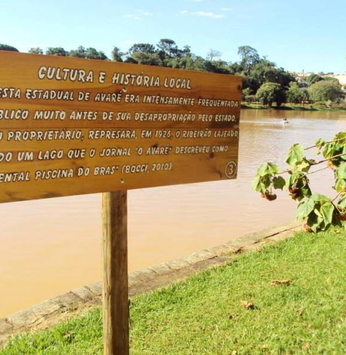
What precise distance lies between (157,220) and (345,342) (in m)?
5.17

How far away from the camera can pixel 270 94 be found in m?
62.9

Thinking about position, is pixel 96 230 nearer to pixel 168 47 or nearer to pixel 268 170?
pixel 268 170

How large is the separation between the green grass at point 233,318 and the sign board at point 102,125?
3.93ft

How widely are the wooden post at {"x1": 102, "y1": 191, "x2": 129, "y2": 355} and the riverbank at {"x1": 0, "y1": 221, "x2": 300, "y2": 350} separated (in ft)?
3.89

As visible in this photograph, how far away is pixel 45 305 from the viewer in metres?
3.30

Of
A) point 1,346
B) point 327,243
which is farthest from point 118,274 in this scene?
point 327,243

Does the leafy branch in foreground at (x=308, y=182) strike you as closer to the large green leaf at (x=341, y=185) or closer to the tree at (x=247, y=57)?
the large green leaf at (x=341, y=185)

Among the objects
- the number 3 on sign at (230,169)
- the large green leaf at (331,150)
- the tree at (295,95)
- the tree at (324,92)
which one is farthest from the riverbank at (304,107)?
the large green leaf at (331,150)

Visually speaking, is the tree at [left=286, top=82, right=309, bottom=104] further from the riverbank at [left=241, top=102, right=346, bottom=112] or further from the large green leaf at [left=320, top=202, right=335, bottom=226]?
the large green leaf at [left=320, top=202, right=335, bottom=226]

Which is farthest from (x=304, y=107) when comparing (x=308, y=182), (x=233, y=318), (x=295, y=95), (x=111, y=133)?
(x=111, y=133)

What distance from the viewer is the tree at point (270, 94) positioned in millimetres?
63156

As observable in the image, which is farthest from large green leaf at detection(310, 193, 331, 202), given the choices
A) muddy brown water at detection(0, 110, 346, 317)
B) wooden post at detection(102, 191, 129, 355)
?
muddy brown water at detection(0, 110, 346, 317)

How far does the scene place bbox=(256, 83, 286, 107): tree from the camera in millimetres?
63156

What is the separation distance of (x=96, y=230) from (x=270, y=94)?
196 ft
